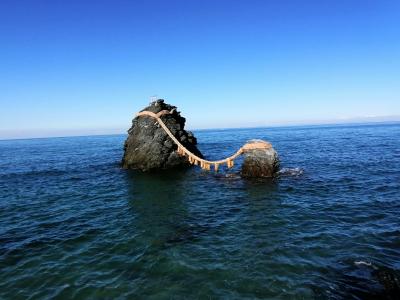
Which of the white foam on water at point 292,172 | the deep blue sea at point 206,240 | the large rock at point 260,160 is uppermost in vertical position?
the large rock at point 260,160

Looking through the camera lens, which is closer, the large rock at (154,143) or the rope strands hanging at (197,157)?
the rope strands hanging at (197,157)

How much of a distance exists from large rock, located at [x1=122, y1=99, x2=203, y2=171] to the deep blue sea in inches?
→ 232

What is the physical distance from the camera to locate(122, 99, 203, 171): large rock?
27.8m

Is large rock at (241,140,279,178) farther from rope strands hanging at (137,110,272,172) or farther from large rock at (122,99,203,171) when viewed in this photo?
large rock at (122,99,203,171)

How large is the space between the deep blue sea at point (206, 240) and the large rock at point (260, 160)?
1262 millimetres

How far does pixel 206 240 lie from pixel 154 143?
55.5 feet

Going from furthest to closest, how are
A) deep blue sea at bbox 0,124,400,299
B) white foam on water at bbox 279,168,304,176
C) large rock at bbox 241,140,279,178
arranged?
white foam on water at bbox 279,168,304,176 < large rock at bbox 241,140,279,178 < deep blue sea at bbox 0,124,400,299

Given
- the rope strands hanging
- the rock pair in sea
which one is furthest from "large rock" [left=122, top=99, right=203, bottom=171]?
the rope strands hanging

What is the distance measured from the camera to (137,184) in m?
23.0

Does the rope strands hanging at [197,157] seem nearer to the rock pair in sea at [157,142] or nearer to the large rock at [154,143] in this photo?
the rock pair in sea at [157,142]

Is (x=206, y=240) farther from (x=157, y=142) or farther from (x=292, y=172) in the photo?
(x=157, y=142)

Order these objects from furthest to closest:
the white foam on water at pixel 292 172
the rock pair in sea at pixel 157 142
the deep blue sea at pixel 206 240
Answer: the rock pair in sea at pixel 157 142 < the white foam on water at pixel 292 172 < the deep blue sea at pixel 206 240

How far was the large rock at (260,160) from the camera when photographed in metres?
22.6

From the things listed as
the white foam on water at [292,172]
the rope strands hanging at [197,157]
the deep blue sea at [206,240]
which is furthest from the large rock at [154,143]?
the white foam on water at [292,172]
